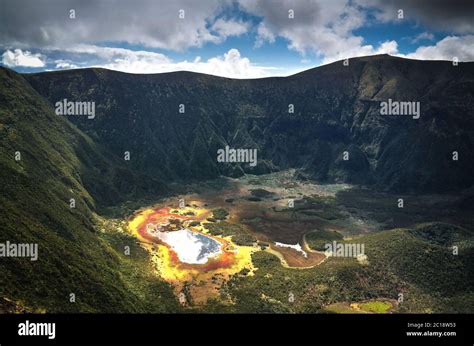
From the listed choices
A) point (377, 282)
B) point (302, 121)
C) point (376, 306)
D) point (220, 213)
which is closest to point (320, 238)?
point (377, 282)

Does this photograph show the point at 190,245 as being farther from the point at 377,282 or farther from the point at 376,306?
the point at 376,306

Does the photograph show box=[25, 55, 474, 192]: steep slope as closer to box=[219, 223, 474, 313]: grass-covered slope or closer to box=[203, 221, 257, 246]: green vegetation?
box=[203, 221, 257, 246]: green vegetation

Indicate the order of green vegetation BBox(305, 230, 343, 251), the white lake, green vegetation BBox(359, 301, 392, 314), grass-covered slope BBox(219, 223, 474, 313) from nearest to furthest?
green vegetation BBox(359, 301, 392, 314)
grass-covered slope BBox(219, 223, 474, 313)
the white lake
green vegetation BBox(305, 230, 343, 251)

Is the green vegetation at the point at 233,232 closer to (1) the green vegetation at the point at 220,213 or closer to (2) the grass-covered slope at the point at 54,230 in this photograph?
(1) the green vegetation at the point at 220,213

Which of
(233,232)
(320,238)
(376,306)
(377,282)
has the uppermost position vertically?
(233,232)

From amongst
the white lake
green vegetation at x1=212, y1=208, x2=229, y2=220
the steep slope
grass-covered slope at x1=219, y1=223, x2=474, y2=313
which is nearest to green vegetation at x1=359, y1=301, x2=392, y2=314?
grass-covered slope at x1=219, y1=223, x2=474, y2=313
